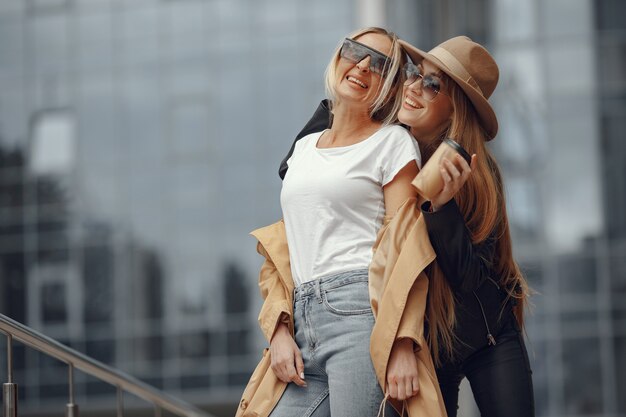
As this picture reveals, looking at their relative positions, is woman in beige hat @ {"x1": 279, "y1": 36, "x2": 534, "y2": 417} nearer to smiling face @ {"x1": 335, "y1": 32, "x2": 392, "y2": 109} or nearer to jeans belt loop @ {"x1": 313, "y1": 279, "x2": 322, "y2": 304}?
smiling face @ {"x1": 335, "y1": 32, "x2": 392, "y2": 109}

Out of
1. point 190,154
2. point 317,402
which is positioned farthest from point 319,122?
point 190,154

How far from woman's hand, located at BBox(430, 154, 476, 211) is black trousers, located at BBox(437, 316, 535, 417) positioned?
1.91ft

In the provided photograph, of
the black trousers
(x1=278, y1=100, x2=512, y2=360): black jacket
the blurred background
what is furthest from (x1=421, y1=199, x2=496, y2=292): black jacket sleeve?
the blurred background

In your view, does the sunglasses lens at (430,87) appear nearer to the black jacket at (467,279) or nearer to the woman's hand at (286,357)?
the black jacket at (467,279)

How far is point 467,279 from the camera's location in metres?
3.70

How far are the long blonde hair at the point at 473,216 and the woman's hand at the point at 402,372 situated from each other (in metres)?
0.20

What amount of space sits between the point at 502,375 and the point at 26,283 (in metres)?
24.8

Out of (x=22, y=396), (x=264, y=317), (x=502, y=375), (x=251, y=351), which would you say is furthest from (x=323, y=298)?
(x=22, y=396)

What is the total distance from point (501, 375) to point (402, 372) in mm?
444

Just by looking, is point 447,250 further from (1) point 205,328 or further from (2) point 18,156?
(2) point 18,156

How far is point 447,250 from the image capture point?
3.64 m

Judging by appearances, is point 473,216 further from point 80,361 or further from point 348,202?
point 80,361

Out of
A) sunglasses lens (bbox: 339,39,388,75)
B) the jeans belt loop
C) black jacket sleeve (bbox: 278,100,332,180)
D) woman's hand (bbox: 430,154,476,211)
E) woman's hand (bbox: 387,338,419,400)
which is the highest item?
sunglasses lens (bbox: 339,39,388,75)

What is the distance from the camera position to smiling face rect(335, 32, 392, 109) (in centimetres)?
388
